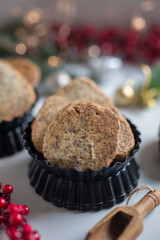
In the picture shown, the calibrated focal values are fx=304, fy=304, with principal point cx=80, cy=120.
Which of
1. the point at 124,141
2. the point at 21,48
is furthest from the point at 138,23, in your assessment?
the point at 124,141

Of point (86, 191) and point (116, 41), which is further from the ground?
point (116, 41)

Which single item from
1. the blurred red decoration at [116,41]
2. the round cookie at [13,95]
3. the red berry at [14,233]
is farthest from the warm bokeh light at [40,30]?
the red berry at [14,233]

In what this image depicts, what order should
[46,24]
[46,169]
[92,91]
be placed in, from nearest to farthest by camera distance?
[46,169], [92,91], [46,24]

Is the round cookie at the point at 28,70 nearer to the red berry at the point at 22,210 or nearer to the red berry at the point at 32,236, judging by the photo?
the red berry at the point at 22,210

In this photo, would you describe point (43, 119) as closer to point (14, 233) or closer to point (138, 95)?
point (14, 233)

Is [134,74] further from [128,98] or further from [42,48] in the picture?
[42,48]

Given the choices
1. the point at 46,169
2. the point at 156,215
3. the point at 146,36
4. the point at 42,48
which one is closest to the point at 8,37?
the point at 42,48

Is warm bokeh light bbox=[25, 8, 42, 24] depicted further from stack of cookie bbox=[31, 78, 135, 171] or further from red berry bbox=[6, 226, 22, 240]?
red berry bbox=[6, 226, 22, 240]
